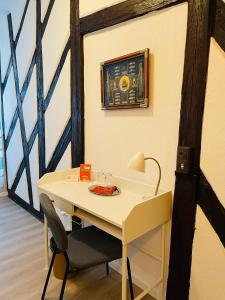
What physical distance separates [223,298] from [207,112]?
1115mm

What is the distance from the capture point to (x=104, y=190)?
6.01 feet

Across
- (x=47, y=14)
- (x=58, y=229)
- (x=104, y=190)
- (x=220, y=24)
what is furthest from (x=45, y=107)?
(x=220, y=24)

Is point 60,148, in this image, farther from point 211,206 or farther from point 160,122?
point 211,206

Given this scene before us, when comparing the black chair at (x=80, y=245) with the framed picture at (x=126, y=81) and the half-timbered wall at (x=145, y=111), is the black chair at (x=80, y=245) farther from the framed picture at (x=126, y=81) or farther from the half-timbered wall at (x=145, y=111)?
the framed picture at (x=126, y=81)

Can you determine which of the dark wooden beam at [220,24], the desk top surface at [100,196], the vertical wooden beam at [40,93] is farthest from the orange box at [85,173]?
the dark wooden beam at [220,24]

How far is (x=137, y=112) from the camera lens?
5.99ft

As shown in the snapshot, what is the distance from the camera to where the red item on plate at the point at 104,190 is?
1.81 m

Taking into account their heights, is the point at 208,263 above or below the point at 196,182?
below

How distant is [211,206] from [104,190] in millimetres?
762

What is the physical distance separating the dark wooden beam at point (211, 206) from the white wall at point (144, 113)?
224 millimetres

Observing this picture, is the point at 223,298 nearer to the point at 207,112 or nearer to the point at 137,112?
the point at 207,112

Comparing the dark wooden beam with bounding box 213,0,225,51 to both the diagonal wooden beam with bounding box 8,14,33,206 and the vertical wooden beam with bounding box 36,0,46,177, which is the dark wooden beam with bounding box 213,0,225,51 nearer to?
the vertical wooden beam with bounding box 36,0,46,177

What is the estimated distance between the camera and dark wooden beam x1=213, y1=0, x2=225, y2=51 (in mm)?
1308

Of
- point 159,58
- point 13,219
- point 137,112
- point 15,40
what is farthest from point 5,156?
point 159,58
